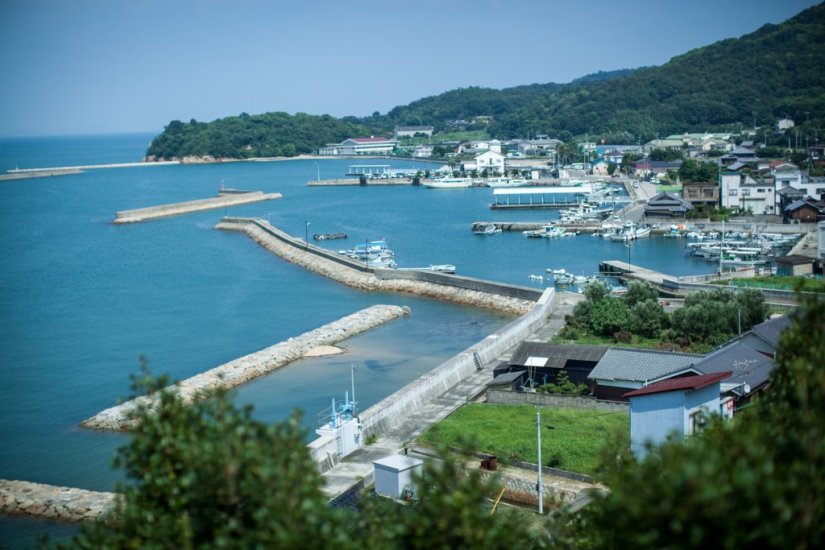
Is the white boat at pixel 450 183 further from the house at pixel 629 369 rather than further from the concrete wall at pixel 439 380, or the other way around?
the house at pixel 629 369

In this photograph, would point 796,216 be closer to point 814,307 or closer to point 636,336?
point 636,336

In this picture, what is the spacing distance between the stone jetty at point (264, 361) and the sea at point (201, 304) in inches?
9.6

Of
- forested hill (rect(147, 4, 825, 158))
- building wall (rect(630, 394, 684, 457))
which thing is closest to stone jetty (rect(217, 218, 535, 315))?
building wall (rect(630, 394, 684, 457))

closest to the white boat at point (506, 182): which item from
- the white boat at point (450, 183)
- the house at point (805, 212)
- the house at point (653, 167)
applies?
the white boat at point (450, 183)

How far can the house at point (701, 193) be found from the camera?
2889cm

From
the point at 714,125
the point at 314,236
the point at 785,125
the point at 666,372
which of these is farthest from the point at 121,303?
the point at 714,125

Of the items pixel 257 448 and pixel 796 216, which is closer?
pixel 257 448

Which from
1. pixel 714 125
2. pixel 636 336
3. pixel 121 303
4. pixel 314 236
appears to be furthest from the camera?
pixel 714 125

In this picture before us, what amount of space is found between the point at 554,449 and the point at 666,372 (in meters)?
2.05

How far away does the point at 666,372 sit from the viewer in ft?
31.4

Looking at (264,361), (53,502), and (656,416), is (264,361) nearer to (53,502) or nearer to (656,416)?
(53,502)

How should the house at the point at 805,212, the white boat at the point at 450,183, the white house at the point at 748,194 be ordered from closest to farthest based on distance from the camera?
the house at the point at 805,212 < the white house at the point at 748,194 < the white boat at the point at 450,183

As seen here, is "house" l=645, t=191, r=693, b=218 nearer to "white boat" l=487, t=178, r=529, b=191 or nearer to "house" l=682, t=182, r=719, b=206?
"house" l=682, t=182, r=719, b=206

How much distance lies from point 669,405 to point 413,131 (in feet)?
249
